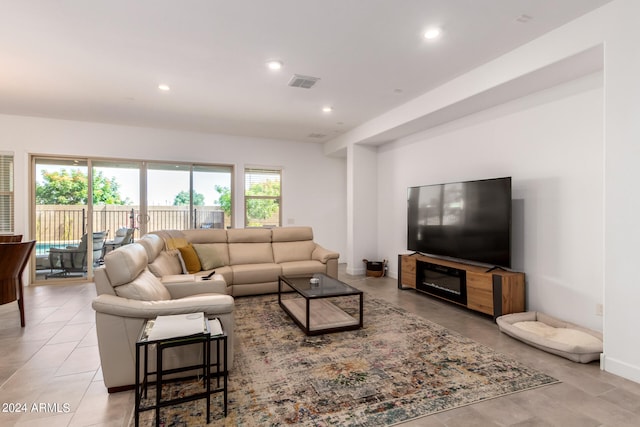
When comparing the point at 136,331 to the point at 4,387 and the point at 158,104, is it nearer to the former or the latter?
the point at 4,387

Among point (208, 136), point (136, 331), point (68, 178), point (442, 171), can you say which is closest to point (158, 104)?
point (208, 136)

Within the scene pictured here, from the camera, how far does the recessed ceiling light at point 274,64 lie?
11.2ft

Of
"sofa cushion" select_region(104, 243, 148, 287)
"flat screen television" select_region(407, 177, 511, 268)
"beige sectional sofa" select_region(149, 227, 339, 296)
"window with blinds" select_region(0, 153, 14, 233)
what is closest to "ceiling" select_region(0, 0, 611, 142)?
"window with blinds" select_region(0, 153, 14, 233)

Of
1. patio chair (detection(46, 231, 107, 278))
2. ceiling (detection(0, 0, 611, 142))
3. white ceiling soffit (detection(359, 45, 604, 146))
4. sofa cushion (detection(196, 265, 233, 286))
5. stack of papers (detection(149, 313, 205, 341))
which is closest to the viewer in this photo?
stack of papers (detection(149, 313, 205, 341))

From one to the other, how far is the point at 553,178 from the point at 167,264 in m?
4.43

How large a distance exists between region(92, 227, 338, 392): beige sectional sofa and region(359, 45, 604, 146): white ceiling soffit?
8.44 feet

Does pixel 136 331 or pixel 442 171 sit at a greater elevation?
pixel 442 171

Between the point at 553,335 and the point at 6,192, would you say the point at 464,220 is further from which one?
the point at 6,192

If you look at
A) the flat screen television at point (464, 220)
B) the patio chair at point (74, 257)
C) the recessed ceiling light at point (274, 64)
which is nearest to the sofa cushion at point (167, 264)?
the recessed ceiling light at point (274, 64)

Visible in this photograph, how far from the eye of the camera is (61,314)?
12.8ft

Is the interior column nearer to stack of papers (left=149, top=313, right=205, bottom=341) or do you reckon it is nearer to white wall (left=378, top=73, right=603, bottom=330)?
white wall (left=378, top=73, right=603, bottom=330)

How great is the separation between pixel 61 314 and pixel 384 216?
5.15m

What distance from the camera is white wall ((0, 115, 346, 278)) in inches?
212

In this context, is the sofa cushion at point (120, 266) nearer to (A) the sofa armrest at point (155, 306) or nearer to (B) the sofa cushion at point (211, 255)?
(A) the sofa armrest at point (155, 306)
